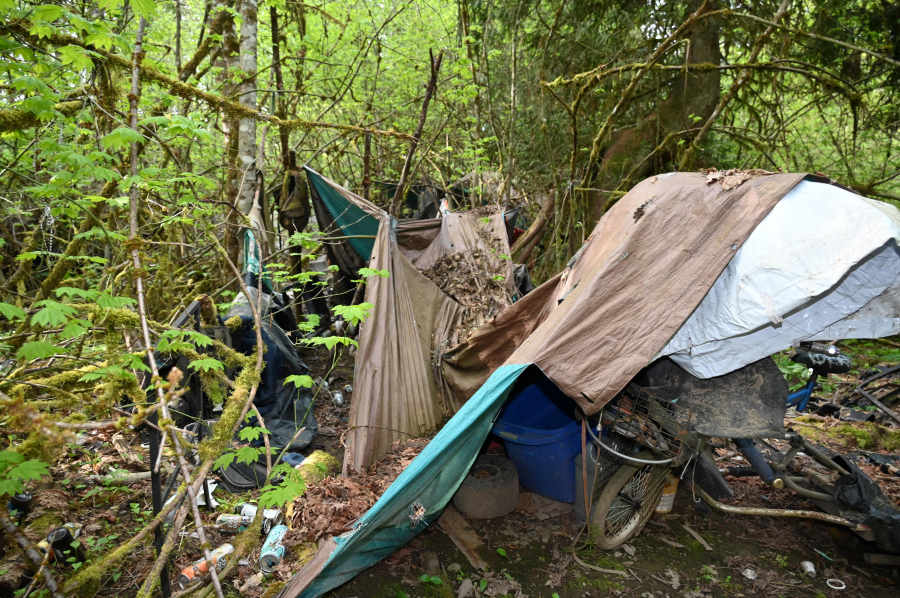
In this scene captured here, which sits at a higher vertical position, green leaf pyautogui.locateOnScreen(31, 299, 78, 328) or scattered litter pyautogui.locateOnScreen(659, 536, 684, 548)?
green leaf pyautogui.locateOnScreen(31, 299, 78, 328)

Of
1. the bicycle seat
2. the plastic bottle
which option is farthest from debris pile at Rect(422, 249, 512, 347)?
the bicycle seat

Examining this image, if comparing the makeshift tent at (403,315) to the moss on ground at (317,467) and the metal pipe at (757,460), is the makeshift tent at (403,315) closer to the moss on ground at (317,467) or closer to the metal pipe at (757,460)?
the moss on ground at (317,467)

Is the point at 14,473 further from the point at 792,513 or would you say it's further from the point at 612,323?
the point at 792,513

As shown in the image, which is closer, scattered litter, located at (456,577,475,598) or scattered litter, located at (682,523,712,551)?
scattered litter, located at (456,577,475,598)

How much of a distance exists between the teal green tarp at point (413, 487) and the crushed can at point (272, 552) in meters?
0.36

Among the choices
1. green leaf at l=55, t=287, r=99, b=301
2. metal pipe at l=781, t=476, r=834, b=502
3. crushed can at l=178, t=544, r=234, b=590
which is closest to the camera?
green leaf at l=55, t=287, r=99, b=301

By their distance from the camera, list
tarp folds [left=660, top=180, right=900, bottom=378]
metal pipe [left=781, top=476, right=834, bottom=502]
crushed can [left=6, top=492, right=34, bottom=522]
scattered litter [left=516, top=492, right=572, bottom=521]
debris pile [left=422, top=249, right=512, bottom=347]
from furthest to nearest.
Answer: debris pile [left=422, top=249, right=512, bottom=347] < scattered litter [left=516, top=492, right=572, bottom=521] < metal pipe [left=781, top=476, right=834, bottom=502] < crushed can [left=6, top=492, right=34, bottom=522] < tarp folds [left=660, top=180, right=900, bottom=378]

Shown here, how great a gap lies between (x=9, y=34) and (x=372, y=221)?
2836 millimetres

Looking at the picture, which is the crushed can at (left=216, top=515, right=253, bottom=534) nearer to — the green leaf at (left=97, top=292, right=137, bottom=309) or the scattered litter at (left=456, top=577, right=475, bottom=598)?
the scattered litter at (left=456, top=577, right=475, bottom=598)

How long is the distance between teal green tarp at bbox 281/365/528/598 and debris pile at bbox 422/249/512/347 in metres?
1.60

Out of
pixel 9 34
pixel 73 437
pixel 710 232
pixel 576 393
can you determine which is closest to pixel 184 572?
pixel 73 437

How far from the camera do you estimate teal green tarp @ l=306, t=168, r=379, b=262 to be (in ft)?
14.3

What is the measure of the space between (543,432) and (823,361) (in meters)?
1.73

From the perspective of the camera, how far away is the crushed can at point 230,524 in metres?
2.78
